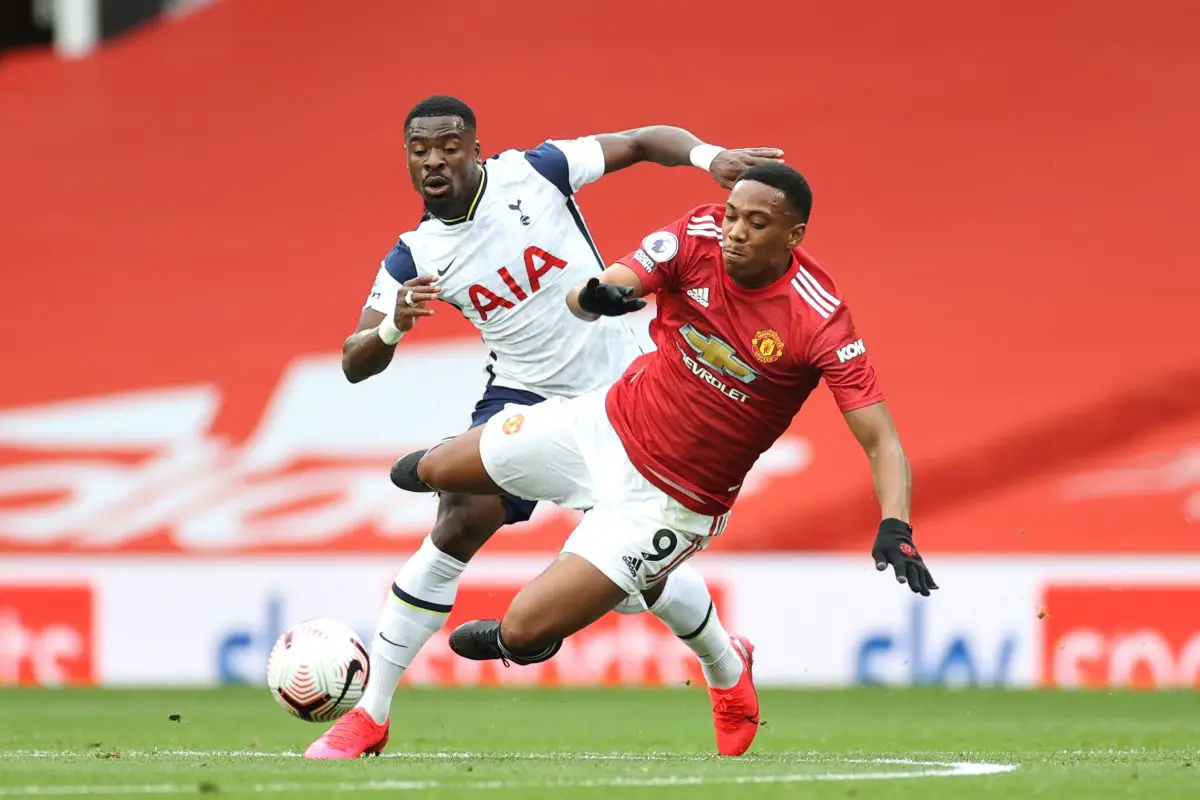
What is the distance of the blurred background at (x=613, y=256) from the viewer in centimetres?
1312

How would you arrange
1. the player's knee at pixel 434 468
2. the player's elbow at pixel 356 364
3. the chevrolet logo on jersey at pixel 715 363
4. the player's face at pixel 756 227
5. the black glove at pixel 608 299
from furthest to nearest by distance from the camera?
1. the player's elbow at pixel 356 364
2. the player's knee at pixel 434 468
3. the chevrolet logo on jersey at pixel 715 363
4. the player's face at pixel 756 227
5. the black glove at pixel 608 299

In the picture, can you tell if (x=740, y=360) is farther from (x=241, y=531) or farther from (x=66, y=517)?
(x=66, y=517)

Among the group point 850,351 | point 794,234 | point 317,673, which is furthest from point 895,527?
point 317,673

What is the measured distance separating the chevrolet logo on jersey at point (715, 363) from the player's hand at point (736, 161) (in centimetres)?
58

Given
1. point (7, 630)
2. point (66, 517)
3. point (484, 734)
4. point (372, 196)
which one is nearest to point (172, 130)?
point (372, 196)

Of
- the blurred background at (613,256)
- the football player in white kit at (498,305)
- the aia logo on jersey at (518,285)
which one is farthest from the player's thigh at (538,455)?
the blurred background at (613,256)

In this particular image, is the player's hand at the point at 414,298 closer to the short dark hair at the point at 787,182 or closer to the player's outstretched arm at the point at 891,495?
the short dark hair at the point at 787,182

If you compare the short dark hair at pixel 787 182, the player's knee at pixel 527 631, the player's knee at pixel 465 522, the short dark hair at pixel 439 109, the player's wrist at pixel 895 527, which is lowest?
the player's knee at pixel 527 631

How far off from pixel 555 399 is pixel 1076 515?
733cm

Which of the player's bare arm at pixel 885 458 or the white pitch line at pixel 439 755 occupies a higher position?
the player's bare arm at pixel 885 458

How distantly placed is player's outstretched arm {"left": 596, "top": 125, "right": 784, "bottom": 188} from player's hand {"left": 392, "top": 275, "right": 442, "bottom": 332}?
3.73ft

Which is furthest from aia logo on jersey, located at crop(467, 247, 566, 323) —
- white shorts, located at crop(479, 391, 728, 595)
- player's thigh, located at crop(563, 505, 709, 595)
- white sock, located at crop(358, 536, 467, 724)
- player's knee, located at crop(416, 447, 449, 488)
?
player's thigh, located at crop(563, 505, 709, 595)

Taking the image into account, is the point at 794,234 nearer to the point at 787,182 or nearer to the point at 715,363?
the point at 787,182

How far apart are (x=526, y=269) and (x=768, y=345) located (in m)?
1.41
